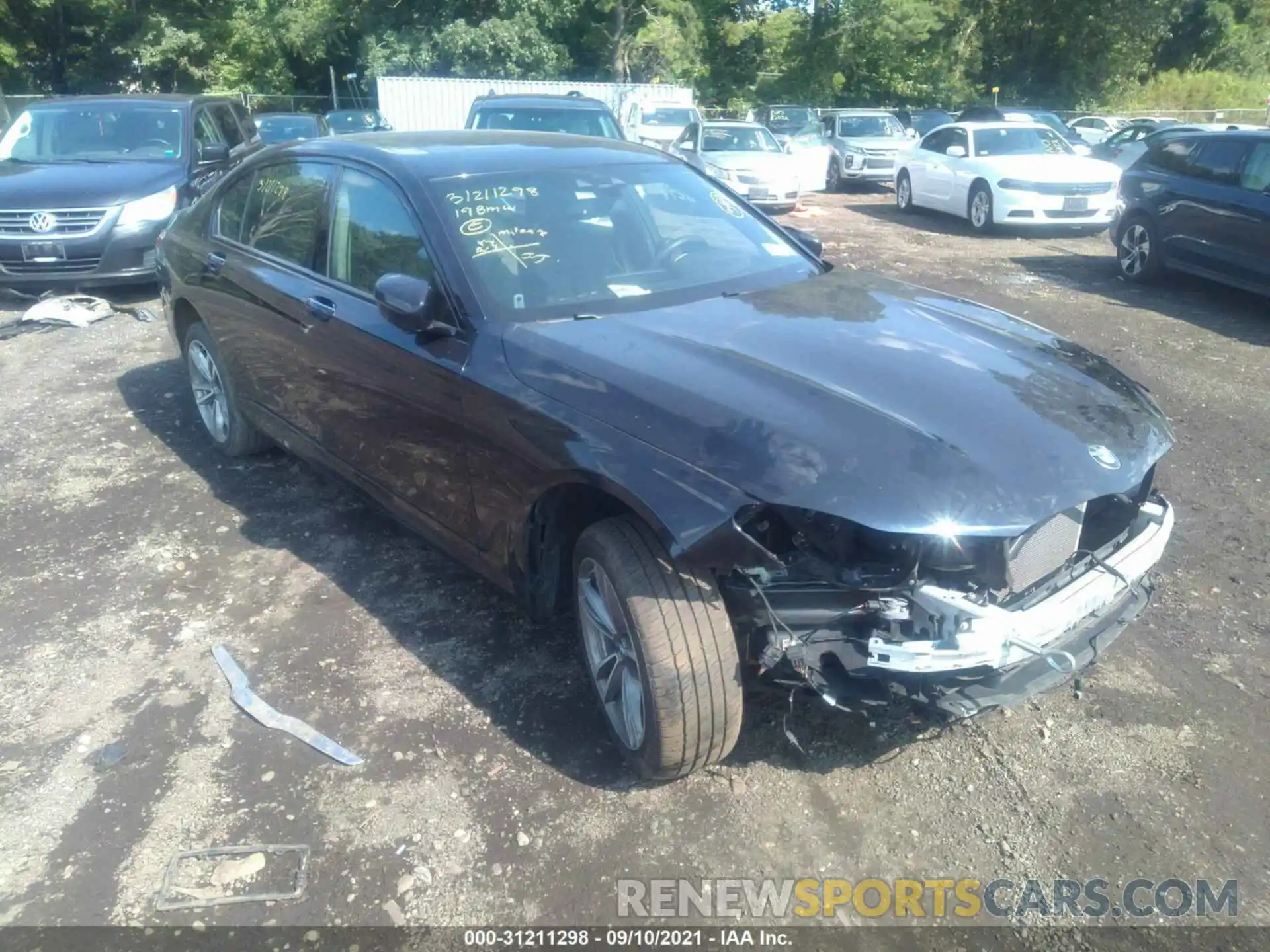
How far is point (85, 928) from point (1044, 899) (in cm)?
252

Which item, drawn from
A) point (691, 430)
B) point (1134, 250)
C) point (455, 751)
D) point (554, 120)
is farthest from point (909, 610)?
point (554, 120)

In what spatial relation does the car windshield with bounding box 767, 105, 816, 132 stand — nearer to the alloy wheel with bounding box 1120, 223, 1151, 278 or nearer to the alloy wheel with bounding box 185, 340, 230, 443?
the alloy wheel with bounding box 1120, 223, 1151, 278

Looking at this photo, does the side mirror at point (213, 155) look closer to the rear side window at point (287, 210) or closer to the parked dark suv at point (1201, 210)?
the rear side window at point (287, 210)

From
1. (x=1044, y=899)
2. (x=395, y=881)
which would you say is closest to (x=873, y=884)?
(x=1044, y=899)

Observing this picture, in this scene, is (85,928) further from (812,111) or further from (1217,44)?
(1217,44)

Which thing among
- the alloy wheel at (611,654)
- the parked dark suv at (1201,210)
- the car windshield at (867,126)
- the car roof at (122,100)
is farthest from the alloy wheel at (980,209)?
the alloy wheel at (611,654)

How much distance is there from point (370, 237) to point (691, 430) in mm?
1870

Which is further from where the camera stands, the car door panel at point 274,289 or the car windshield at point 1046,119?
the car windshield at point 1046,119

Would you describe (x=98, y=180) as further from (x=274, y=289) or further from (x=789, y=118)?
(x=789, y=118)

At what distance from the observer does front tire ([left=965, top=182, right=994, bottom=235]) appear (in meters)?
13.3

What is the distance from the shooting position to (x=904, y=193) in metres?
15.8

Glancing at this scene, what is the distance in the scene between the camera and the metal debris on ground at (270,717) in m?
3.23

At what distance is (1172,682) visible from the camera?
3.54 metres

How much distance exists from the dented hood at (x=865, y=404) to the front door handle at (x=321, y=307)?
3.45ft
